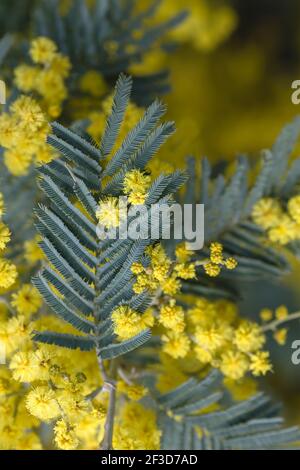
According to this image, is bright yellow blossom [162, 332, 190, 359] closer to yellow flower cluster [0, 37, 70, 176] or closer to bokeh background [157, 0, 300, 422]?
yellow flower cluster [0, 37, 70, 176]

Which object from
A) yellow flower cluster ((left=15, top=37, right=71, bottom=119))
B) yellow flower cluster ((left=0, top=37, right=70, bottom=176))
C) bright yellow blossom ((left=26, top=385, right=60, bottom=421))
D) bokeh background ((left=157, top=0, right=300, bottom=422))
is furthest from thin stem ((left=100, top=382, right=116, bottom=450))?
bokeh background ((left=157, top=0, right=300, bottom=422))

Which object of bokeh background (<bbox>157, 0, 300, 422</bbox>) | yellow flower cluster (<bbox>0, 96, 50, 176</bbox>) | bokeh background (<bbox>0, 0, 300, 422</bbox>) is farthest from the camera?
bokeh background (<bbox>157, 0, 300, 422</bbox>)

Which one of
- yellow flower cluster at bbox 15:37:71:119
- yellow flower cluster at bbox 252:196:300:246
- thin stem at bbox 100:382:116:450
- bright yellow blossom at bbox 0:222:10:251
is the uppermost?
yellow flower cluster at bbox 15:37:71:119

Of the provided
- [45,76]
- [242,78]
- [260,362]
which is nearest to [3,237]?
[45,76]

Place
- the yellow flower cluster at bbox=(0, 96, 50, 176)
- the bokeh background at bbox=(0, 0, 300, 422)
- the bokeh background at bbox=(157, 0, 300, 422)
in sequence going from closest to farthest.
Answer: the yellow flower cluster at bbox=(0, 96, 50, 176) → the bokeh background at bbox=(0, 0, 300, 422) → the bokeh background at bbox=(157, 0, 300, 422)

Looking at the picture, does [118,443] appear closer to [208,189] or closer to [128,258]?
[128,258]

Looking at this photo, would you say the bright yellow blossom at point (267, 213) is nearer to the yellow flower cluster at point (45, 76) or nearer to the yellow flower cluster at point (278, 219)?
the yellow flower cluster at point (278, 219)

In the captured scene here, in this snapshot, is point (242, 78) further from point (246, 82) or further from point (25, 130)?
point (25, 130)

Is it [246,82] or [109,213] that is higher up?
[246,82]

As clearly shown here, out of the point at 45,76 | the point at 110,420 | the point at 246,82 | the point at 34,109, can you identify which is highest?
the point at 246,82

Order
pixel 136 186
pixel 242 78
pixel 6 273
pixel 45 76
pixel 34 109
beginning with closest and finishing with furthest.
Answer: pixel 136 186 → pixel 6 273 → pixel 34 109 → pixel 45 76 → pixel 242 78
